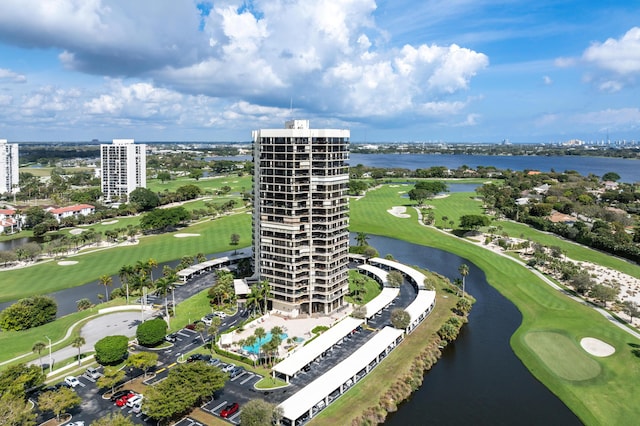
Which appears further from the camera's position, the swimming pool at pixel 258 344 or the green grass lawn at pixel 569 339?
the swimming pool at pixel 258 344

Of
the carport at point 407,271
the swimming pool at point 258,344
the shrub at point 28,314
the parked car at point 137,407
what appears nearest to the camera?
the parked car at point 137,407

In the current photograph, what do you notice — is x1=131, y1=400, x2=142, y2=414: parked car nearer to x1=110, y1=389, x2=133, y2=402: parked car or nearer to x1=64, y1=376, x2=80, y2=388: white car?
x1=110, y1=389, x2=133, y2=402: parked car

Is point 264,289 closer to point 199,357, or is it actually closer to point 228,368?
point 199,357

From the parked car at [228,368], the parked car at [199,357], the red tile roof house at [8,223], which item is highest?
the red tile roof house at [8,223]

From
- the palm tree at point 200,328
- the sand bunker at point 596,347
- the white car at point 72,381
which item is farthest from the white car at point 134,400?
the sand bunker at point 596,347

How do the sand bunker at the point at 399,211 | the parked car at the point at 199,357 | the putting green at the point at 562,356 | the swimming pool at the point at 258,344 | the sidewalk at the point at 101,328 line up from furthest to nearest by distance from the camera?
1. the sand bunker at the point at 399,211
2. the swimming pool at the point at 258,344
3. the sidewalk at the point at 101,328
4. the parked car at the point at 199,357
5. the putting green at the point at 562,356

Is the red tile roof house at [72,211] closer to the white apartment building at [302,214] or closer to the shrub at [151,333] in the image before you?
the shrub at [151,333]

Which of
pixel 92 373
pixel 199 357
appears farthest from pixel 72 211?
pixel 199 357
